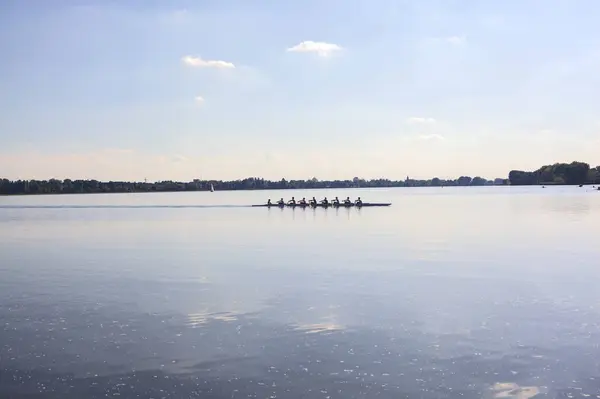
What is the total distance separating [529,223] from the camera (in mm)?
54000

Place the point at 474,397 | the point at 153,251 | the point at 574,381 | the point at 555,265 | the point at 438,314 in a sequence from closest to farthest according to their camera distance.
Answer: the point at 474,397 → the point at 574,381 → the point at 438,314 → the point at 555,265 → the point at 153,251

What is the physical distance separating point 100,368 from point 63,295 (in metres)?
9.21

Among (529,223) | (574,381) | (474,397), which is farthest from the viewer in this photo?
(529,223)

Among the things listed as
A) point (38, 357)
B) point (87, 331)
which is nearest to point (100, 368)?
point (38, 357)

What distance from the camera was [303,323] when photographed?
1675 centimetres

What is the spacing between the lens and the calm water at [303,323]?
1199 centimetres

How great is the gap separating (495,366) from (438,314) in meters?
4.91

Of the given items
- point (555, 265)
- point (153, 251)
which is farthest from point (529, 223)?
point (153, 251)

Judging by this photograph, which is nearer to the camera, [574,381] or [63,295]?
[574,381]

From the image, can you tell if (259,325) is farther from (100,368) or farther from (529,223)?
(529,223)

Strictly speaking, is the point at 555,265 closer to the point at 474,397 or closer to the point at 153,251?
the point at 474,397

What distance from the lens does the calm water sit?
11992 mm

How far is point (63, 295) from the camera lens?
21.1m

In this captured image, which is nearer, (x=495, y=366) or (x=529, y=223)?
(x=495, y=366)
